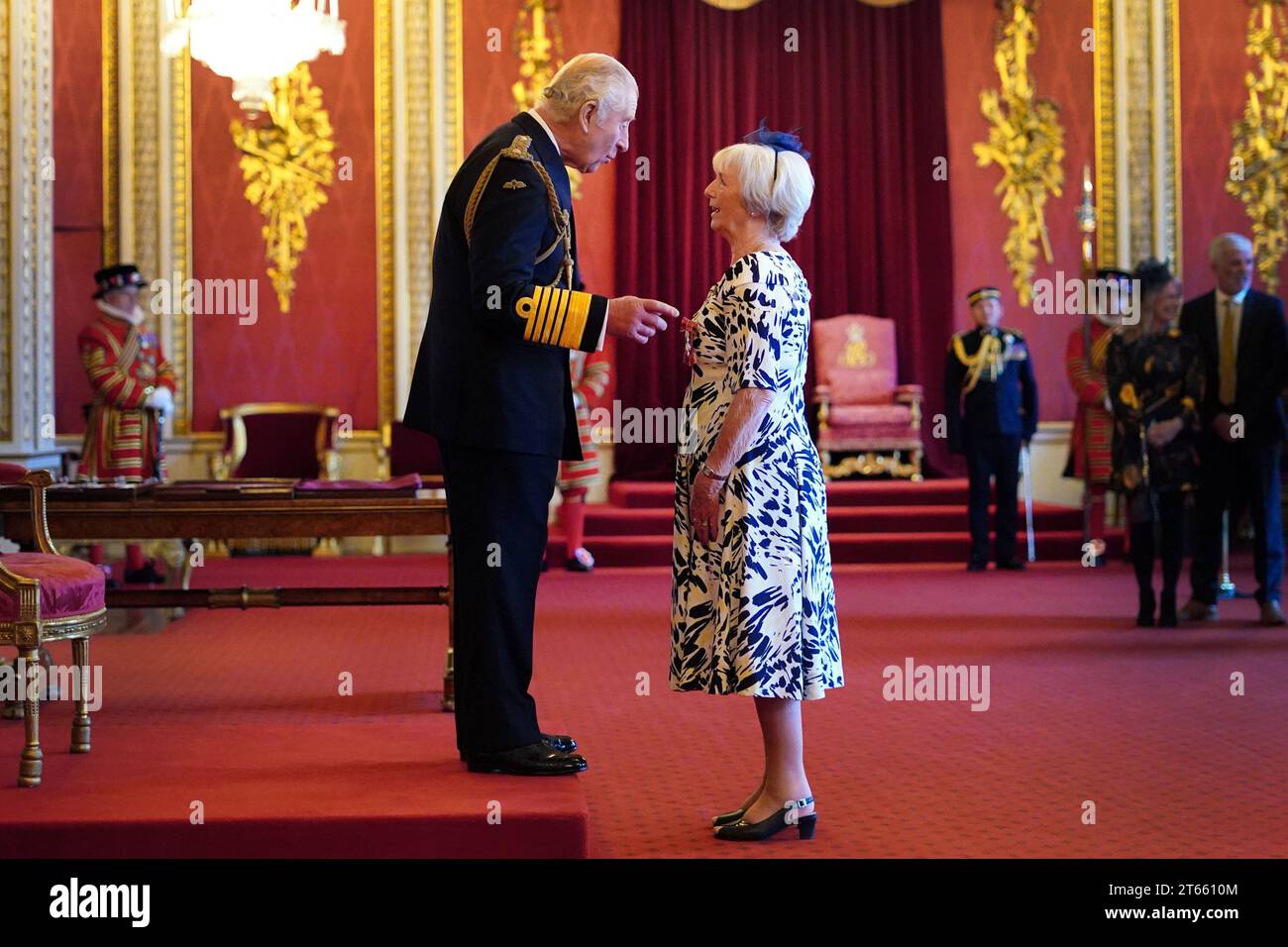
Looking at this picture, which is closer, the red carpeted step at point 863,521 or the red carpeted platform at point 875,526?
the red carpeted platform at point 875,526

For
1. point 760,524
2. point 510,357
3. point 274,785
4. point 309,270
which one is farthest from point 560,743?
point 309,270

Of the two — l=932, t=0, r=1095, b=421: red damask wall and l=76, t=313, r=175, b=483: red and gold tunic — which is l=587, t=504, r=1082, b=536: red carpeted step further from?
l=76, t=313, r=175, b=483: red and gold tunic

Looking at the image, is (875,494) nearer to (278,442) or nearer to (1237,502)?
(1237,502)

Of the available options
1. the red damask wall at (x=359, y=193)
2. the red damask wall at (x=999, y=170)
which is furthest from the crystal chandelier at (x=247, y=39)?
the red damask wall at (x=999, y=170)

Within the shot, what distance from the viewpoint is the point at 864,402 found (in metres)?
10.4

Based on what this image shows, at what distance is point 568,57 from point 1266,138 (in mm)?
4602

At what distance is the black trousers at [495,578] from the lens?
3.15m

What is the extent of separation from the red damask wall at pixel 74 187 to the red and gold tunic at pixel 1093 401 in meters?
6.10

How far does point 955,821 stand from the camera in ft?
11.0

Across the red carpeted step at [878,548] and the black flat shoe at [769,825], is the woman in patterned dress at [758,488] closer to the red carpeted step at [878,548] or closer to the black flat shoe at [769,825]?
the black flat shoe at [769,825]

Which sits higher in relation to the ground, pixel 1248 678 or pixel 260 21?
pixel 260 21
